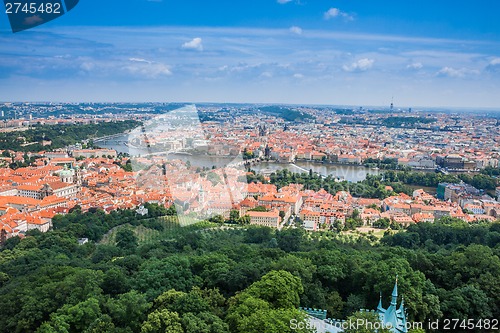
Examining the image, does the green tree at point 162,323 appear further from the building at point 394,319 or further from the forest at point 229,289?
the building at point 394,319

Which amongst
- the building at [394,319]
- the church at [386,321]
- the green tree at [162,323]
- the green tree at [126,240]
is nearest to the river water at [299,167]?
the green tree at [126,240]

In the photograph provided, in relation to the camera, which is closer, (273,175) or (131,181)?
(131,181)

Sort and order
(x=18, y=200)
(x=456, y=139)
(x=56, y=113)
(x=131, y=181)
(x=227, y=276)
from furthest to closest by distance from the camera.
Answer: (x=56, y=113) → (x=456, y=139) → (x=131, y=181) → (x=18, y=200) → (x=227, y=276)

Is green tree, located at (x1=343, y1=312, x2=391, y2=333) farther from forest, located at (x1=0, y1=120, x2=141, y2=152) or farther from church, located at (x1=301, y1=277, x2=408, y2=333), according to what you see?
forest, located at (x1=0, y1=120, x2=141, y2=152)

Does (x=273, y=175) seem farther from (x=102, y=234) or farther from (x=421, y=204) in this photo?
(x=102, y=234)

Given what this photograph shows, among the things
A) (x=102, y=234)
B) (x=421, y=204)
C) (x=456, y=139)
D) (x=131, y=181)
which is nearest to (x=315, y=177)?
(x=421, y=204)

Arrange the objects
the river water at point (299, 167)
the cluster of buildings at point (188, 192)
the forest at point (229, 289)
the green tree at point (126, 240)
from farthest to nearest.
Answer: the river water at point (299, 167)
the cluster of buildings at point (188, 192)
the green tree at point (126, 240)
the forest at point (229, 289)

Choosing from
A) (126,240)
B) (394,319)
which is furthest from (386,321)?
(126,240)

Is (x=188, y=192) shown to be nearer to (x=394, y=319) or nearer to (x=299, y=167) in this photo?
(x=394, y=319)
